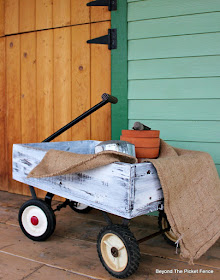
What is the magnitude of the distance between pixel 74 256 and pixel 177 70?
129cm

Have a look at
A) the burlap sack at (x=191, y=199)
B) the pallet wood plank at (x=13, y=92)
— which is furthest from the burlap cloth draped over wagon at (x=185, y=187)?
the pallet wood plank at (x=13, y=92)

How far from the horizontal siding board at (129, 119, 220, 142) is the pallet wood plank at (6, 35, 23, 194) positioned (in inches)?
47.7

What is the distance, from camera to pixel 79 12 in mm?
2289

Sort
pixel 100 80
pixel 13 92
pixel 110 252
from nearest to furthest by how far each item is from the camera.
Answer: pixel 110 252
pixel 100 80
pixel 13 92

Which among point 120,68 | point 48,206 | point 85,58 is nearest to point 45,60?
point 85,58

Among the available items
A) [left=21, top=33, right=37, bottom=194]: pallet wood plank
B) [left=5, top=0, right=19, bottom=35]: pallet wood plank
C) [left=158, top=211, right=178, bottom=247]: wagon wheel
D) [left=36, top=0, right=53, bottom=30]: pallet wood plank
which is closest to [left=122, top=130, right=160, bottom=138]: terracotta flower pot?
[left=158, top=211, right=178, bottom=247]: wagon wheel

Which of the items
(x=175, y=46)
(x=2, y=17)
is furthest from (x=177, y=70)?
(x=2, y=17)

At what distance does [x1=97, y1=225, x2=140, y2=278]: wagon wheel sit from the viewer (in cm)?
121

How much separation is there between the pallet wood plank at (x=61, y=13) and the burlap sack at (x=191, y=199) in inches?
60.1

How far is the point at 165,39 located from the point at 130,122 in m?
0.60

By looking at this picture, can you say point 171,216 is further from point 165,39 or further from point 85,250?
point 165,39

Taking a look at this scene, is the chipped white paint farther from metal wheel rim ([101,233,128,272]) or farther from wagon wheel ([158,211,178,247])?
wagon wheel ([158,211,178,247])

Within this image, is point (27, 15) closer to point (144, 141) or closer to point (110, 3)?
point (110, 3)

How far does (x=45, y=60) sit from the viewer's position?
2.47m
